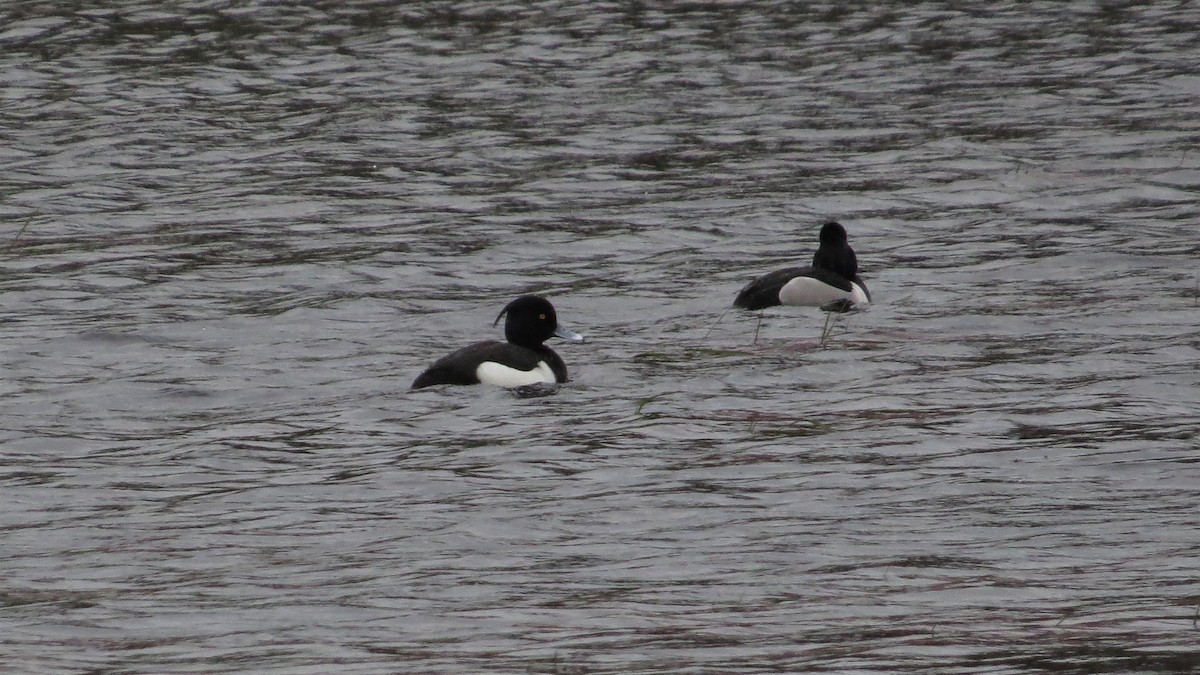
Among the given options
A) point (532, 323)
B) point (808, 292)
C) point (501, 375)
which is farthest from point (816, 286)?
point (501, 375)

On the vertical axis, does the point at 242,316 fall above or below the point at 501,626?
below

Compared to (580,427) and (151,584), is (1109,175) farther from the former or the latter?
(151,584)

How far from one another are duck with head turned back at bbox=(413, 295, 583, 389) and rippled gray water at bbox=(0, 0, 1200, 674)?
0.24 m

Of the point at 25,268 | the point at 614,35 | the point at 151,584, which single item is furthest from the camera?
→ the point at 614,35

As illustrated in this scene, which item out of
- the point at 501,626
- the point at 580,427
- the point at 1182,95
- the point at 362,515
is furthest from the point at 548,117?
the point at 501,626

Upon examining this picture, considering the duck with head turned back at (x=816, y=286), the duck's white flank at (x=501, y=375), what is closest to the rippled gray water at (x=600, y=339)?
the duck with head turned back at (x=816, y=286)

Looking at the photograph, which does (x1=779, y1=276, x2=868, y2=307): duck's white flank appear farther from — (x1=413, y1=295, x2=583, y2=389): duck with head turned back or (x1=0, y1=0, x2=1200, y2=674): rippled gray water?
(x1=413, y1=295, x2=583, y2=389): duck with head turned back

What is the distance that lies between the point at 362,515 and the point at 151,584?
1.52 meters

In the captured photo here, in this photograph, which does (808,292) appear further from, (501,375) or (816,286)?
(501,375)

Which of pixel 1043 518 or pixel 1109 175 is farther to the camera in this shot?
pixel 1109 175

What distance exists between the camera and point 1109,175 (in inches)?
801

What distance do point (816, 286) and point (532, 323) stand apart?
264 cm

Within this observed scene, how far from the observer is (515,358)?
44.5 ft

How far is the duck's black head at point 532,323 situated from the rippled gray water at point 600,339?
1.43ft
